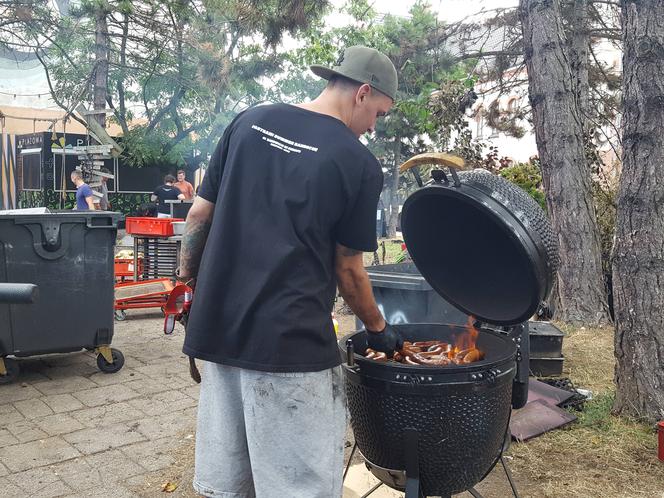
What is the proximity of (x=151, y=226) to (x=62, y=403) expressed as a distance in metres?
4.21

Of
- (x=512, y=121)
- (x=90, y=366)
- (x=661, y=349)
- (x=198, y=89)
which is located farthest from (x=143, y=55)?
(x=661, y=349)

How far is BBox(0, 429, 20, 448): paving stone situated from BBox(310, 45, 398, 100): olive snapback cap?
3.30 metres

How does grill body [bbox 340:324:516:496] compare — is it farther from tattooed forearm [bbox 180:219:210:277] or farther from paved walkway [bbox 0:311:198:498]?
paved walkway [bbox 0:311:198:498]

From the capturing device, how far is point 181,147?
20.5 m

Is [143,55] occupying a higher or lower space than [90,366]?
higher

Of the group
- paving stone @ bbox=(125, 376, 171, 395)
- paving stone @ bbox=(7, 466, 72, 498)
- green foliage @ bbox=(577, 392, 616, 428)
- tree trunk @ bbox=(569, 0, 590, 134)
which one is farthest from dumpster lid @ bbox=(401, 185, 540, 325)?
tree trunk @ bbox=(569, 0, 590, 134)

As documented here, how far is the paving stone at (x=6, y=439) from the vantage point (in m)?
4.03

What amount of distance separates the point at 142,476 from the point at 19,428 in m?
1.24

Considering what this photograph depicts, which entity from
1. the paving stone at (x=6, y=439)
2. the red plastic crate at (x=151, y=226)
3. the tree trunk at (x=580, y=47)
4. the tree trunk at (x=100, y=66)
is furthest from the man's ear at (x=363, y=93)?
the tree trunk at (x=100, y=66)

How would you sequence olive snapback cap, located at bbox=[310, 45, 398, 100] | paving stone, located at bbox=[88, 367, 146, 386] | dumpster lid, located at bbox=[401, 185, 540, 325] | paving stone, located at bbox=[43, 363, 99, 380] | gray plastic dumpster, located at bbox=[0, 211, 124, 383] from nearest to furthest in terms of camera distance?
olive snapback cap, located at bbox=[310, 45, 398, 100], dumpster lid, located at bbox=[401, 185, 540, 325], gray plastic dumpster, located at bbox=[0, 211, 124, 383], paving stone, located at bbox=[88, 367, 146, 386], paving stone, located at bbox=[43, 363, 99, 380]

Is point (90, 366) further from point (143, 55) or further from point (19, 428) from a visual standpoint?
point (143, 55)

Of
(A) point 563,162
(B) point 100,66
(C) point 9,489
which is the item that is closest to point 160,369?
(C) point 9,489

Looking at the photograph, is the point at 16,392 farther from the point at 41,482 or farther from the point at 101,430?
the point at 41,482

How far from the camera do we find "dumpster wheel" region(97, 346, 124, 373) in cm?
552
